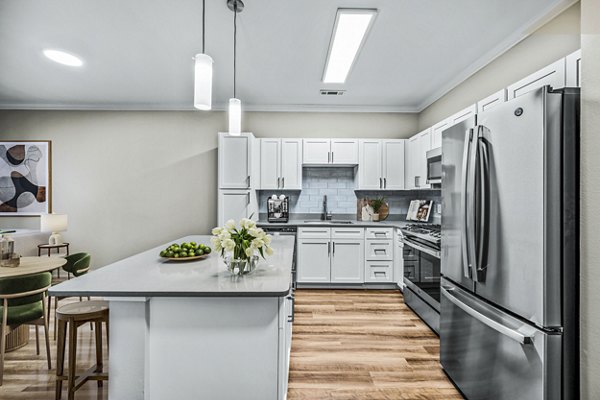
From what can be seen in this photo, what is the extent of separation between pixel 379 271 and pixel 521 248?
9.81 feet

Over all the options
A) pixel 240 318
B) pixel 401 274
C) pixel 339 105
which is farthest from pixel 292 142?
pixel 240 318

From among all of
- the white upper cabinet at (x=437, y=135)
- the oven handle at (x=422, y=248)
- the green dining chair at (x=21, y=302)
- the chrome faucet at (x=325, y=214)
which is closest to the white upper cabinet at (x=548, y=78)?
the white upper cabinet at (x=437, y=135)

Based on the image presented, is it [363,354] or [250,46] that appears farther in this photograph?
[250,46]

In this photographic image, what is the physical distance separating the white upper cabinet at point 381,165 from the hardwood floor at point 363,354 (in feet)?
5.68

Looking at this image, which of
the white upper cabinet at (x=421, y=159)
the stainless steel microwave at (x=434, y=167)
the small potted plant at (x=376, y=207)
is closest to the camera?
the stainless steel microwave at (x=434, y=167)

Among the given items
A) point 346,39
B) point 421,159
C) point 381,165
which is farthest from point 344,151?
point 346,39

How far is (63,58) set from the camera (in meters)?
3.37

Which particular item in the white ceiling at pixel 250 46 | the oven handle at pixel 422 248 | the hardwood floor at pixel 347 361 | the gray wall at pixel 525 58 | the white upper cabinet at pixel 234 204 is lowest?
the hardwood floor at pixel 347 361

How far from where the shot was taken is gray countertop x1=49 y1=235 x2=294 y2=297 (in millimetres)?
1494

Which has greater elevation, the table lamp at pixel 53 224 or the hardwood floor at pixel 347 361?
the table lamp at pixel 53 224

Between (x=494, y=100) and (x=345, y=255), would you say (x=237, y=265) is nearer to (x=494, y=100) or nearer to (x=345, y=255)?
(x=494, y=100)

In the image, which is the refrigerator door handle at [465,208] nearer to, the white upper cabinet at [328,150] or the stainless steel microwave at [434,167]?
the stainless steel microwave at [434,167]

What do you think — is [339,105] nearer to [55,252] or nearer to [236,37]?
[236,37]

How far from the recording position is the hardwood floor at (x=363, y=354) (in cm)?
218
